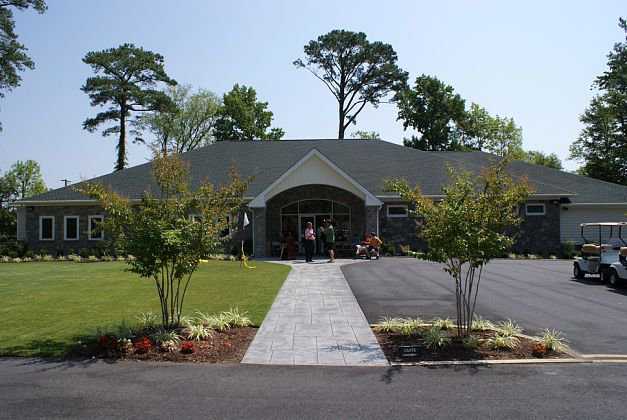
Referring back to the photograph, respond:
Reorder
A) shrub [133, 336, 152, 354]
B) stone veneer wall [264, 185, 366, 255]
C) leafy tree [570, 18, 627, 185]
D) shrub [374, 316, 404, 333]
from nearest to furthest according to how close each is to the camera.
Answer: shrub [133, 336, 152, 354] < shrub [374, 316, 404, 333] < stone veneer wall [264, 185, 366, 255] < leafy tree [570, 18, 627, 185]

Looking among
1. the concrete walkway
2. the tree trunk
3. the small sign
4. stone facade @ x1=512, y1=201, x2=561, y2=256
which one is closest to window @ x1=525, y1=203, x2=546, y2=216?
stone facade @ x1=512, y1=201, x2=561, y2=256

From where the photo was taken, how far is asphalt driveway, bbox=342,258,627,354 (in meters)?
9.91

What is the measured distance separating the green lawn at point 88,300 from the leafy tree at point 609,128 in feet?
117

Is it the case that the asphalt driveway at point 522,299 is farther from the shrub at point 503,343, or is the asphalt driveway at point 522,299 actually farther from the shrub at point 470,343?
the shrub at point 470,343

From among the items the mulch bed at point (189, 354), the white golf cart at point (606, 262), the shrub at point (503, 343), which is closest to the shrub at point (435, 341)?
the shrub at point (503, 343)

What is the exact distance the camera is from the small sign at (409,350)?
8.12 m

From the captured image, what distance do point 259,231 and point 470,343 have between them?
60.9 ft

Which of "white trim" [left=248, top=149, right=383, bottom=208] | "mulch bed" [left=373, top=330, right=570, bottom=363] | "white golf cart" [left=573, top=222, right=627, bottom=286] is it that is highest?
"white trim" [left=248, top=149, right=383, bottom=208]

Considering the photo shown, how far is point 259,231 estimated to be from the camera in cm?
2623

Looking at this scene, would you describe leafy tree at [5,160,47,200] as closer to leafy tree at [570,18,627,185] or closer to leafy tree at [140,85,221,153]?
leafy tree at [140,85,221,153]

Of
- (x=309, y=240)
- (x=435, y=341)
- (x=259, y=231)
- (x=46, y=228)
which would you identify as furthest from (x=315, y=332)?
(x=46, y=228)

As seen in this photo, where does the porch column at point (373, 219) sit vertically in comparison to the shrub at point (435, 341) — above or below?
above

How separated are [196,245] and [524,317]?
6546 millimetres

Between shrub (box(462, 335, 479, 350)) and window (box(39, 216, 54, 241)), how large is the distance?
26.6 metres
